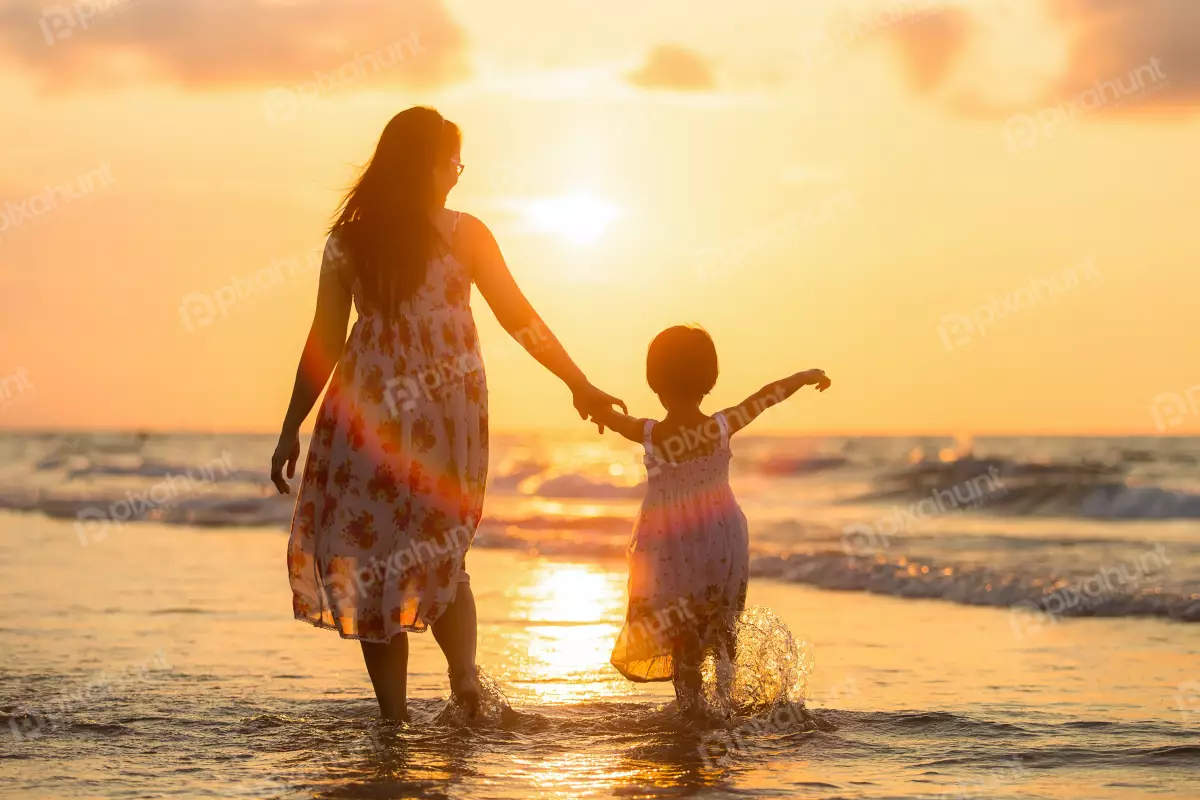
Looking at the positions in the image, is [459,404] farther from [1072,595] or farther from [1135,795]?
[1072,595]

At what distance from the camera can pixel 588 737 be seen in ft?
16.2

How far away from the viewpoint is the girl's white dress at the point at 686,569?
5293mm

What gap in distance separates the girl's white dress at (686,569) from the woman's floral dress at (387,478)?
0.88 meters

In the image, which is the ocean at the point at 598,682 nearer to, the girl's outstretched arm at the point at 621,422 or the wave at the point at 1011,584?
the wave at the point at 1011,584

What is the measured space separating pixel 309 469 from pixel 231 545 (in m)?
10.5

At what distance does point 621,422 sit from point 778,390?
608 millimetres

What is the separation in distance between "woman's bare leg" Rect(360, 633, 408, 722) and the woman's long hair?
1.18 metres

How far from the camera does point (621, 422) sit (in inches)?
200

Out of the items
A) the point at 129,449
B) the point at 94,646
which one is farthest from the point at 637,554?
the point at 129,449

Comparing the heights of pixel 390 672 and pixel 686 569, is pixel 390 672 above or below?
below
